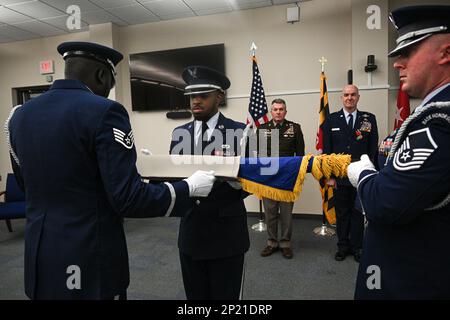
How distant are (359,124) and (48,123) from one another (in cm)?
289

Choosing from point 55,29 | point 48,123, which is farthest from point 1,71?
point 48,123

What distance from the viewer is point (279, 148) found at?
3.57 m

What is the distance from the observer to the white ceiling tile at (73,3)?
3990mm

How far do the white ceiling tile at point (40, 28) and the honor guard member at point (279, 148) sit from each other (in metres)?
3.93

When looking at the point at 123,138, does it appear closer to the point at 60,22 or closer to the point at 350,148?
the point at 350,148

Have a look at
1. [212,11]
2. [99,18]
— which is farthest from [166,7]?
[99,18]

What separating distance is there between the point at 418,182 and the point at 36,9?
5145 millimetres

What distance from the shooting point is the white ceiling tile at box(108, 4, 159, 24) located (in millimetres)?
4309

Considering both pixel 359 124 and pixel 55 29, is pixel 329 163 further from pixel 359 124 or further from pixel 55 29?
pixel 55 29

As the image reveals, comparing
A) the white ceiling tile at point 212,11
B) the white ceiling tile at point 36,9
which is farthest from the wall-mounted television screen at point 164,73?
the white ceiling tile at point 36,9

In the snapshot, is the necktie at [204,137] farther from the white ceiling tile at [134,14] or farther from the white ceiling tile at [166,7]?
the white ceiling tile at [134,14]

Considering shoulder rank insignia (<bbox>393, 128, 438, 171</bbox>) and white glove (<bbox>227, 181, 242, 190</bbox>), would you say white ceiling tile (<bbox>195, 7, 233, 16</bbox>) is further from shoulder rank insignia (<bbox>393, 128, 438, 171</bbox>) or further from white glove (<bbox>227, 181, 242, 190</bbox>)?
shoulder rank insignia (<bbox>393, 128, 438, 171</bbox>)

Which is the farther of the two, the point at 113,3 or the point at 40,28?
the point at 40,28

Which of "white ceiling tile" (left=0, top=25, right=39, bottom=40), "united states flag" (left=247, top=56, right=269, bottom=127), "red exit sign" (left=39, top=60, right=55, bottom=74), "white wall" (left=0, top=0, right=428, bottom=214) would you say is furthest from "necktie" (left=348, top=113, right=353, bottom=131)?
"white ceiling tile" (left=0, top=25, right=39, bottom=40)
